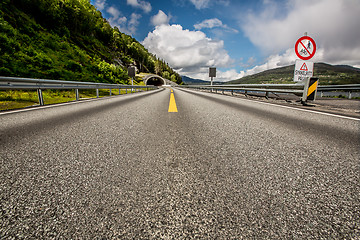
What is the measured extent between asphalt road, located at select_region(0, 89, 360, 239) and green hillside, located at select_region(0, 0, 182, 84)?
14635mm

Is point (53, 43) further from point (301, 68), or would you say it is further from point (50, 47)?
point (301, 68)

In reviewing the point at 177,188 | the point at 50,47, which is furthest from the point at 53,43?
the point at 177,188

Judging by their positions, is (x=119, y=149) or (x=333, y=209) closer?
(x=333, y=209)

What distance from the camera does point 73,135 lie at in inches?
97.3

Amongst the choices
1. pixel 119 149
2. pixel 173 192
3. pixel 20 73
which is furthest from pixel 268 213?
pixel 20 73

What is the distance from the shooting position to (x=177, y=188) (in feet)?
3.97

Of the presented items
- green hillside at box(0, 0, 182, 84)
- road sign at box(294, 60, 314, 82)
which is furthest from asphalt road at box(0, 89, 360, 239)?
green hillside at box(0, 0, 182, 84)

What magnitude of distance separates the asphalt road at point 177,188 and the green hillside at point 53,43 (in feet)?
48.0

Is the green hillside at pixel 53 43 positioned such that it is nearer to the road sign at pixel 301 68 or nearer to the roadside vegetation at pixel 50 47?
the roadside vegetation at pixel 50 47

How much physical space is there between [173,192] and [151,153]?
2.49ft

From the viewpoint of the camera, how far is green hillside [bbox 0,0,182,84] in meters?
13.9

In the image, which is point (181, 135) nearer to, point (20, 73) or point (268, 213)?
point (268, 213)

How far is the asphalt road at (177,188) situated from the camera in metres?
0.86

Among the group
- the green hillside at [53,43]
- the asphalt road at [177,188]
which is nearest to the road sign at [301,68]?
the asphalt road at [177,188]
